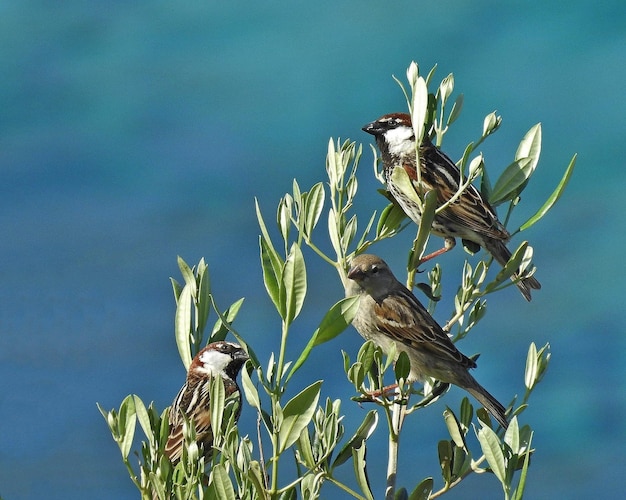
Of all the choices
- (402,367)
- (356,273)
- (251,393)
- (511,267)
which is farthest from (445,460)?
(356,273)

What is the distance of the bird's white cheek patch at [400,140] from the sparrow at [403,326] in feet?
1.39

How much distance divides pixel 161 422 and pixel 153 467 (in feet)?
0.15

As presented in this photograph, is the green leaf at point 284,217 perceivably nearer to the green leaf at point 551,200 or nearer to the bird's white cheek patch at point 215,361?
the green leaf at point 551,200

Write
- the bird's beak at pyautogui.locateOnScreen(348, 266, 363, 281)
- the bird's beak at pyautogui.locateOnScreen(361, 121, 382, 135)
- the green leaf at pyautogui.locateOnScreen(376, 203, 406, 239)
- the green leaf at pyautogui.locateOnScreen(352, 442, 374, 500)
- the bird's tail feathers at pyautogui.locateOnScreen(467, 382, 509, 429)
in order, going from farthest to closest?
the bird's beak at pyautogui.locateOnScreen(361, 121, 382, 135), the bird's beak at pyautogui.locateOnScreen(348, 266, 363, 281), the bird's tail feathers at pyautogui.locateOnScreen(467, 382, 509, 429), the green leaf at pyautogui.locateOnScreen(376, 203, 406, 239), the green leaf at pyautogui.locateOnScreen(352, 442, 374, 500)

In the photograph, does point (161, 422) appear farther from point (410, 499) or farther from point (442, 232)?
point (442, 232)

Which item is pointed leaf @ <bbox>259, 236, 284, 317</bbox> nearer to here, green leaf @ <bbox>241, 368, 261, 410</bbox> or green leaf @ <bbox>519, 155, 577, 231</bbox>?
green leaf @ <bbox>241, 368, 261, 410</bbox>

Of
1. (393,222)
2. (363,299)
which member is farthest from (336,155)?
(363,299)

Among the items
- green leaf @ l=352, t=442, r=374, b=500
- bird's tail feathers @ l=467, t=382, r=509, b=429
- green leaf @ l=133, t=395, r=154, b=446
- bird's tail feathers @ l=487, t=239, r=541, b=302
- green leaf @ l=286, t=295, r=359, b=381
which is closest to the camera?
green leaf @ l=286, t=295, r=359, b=381

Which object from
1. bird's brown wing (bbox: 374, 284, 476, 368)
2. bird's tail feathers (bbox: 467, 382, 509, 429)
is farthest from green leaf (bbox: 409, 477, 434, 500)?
bird's brown wing (bbox: 374, 284, 476, 368)

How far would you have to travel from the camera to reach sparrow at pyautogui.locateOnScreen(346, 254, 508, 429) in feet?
5.93

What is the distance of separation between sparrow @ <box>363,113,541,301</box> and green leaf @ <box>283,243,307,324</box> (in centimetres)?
107

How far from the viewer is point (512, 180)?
1.23 m

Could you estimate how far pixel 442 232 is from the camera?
2125mm

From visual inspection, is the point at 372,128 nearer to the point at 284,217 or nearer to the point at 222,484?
the point at 284,217
